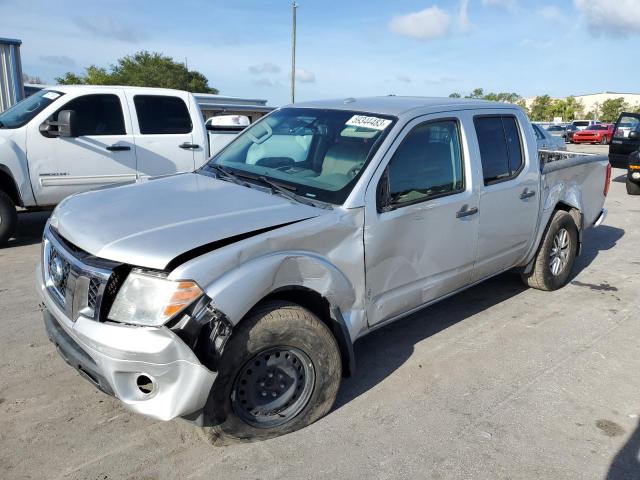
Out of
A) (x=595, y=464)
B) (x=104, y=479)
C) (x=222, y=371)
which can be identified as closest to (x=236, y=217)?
(x=222, y=371)

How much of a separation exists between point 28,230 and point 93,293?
5711 millimetres

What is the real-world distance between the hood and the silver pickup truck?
1cm

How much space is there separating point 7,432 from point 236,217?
5.60 feet

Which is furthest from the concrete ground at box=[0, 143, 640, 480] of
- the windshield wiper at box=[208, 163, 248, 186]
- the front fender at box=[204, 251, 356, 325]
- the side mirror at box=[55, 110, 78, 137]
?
the side mirror at box=[55, 110, 78, 137]

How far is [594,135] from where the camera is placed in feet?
115

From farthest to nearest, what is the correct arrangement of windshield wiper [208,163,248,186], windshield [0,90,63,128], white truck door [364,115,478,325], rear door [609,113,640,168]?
1. rear door [609,113,640,168]
2. windshield [0,90,63,128]
3. windshield wiper [208,163,248,186]
4. white truck door [364,115,478,325]

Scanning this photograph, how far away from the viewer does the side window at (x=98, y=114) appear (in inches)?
261

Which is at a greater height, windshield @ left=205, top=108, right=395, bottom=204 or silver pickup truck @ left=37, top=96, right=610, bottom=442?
windshield @ left=205, top=108, right=395, bottom=204

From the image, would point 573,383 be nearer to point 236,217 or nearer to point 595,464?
point 595,464

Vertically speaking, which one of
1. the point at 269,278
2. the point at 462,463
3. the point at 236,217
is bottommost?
the point at 462,463

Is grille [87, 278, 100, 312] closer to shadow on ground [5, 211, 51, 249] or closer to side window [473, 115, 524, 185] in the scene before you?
side window [473, 115, 524, 185]

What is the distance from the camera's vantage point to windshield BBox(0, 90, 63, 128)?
20.9ft

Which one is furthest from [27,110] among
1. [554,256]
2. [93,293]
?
[554,256]

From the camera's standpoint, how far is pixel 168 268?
2344 mm
